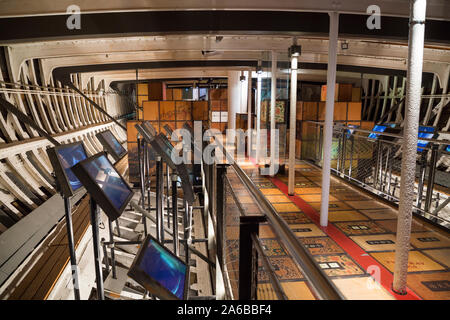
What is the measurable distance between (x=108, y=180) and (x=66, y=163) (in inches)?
19.6

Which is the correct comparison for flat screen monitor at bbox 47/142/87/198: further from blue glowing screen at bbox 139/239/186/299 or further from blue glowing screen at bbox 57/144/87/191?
blue glowing screen at bbox 139/239/186/299

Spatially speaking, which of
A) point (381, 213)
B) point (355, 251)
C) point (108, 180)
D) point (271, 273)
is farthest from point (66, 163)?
point (381, 213)

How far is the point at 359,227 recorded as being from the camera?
4633mm

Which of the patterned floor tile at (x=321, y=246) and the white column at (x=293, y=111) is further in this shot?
the white column at (x=293, y=111)

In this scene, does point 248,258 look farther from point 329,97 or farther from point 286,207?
point 286,207

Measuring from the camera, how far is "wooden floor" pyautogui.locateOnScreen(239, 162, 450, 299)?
10.3 ft

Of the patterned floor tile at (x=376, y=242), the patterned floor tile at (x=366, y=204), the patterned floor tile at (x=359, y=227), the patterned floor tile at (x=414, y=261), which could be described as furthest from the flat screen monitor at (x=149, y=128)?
the patterned floor tile at (x=366, y=204)

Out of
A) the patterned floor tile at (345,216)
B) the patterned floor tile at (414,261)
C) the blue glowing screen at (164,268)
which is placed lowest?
the patterned floor tile at (414,261)

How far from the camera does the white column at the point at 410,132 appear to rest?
2812mm

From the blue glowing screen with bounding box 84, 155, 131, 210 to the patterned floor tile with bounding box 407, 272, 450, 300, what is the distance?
2.78 m

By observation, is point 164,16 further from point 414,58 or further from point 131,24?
point 414,58

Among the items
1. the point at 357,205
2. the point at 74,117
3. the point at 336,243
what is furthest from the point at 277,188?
the point at 74,117

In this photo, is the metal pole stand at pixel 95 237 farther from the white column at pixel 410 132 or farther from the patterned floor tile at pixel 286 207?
the patterned floor tile at pixel 286 207

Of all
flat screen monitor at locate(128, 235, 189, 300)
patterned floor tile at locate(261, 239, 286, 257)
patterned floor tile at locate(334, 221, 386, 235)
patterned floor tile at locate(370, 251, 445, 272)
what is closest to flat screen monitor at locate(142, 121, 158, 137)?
patterned floor tile at locate(261, 239, 286, 257)
